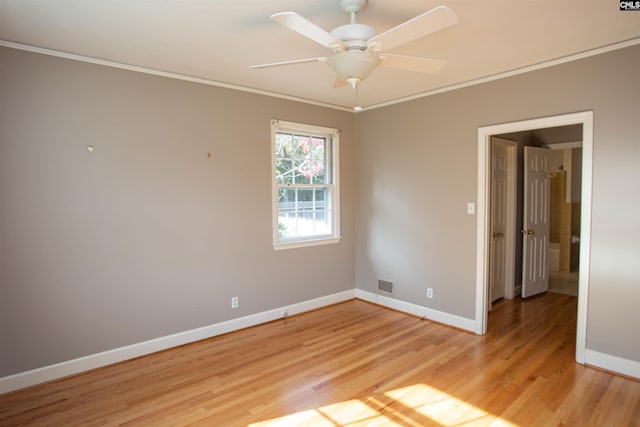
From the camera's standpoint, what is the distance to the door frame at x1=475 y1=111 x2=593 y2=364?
9.53 feet

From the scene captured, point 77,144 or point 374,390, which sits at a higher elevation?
point 77,144

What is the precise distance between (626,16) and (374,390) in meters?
2.98

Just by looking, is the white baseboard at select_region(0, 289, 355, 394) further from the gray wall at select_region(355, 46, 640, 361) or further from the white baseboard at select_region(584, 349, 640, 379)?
the white baseboard at select_region(584, 349, 640, 379)

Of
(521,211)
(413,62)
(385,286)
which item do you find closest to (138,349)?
(385,286)

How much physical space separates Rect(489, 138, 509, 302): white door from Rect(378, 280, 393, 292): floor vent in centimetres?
121

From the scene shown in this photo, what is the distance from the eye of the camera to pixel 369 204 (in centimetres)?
468

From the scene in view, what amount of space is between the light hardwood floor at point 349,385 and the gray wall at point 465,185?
491 mm

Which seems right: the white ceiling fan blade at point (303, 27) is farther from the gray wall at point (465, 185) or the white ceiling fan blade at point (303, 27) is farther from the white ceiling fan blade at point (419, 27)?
the gray wall at point (465, 185)

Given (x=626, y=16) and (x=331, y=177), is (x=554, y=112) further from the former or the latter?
(x=331, y=177)

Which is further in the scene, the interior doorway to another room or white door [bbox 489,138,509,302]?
the interior doorway to another room

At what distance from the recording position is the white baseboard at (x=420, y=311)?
149 inches

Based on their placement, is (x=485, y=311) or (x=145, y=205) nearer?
(x=145, y=205)

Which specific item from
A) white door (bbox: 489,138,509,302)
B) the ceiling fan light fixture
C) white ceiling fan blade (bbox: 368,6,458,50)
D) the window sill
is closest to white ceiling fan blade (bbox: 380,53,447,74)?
the ceiling fan light fixture

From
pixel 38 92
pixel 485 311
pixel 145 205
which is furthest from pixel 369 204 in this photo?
pixel 38 92
